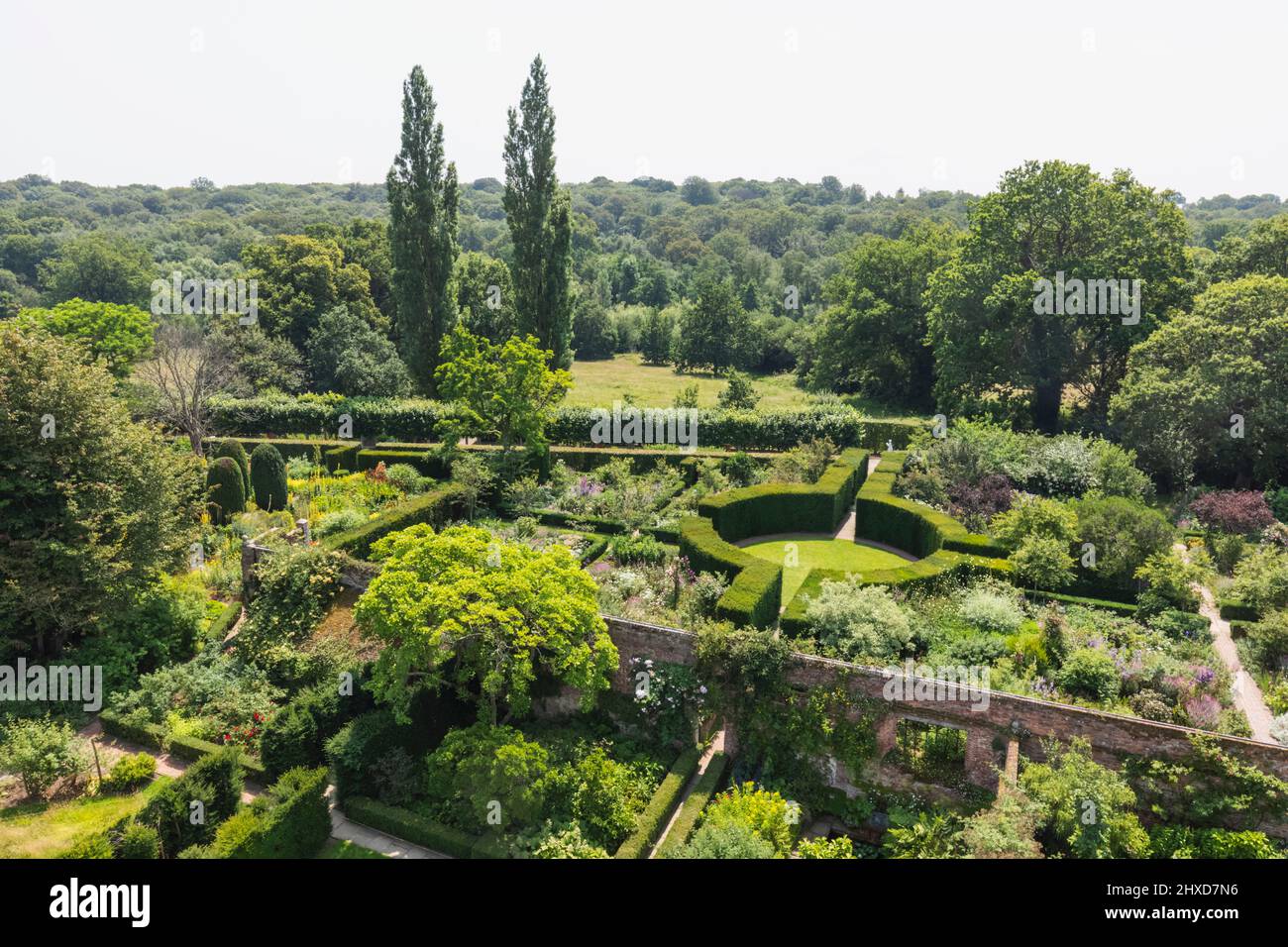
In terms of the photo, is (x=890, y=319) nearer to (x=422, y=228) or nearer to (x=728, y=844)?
(x=422, y=228)

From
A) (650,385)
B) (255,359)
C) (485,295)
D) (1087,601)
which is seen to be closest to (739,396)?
(1087,601)

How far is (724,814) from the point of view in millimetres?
12273

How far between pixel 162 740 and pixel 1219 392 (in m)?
31.1

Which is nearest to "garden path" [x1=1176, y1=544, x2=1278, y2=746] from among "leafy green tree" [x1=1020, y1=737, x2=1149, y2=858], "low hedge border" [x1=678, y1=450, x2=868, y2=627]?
"leafy green tree" [x1=1020, y1=737, x2=1149, y2=858]

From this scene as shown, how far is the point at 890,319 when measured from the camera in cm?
4381

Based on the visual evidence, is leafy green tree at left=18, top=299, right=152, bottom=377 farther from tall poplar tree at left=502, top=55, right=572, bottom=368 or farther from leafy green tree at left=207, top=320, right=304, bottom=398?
tall poplar tree at left=502, top=55, right=572, bottom=368

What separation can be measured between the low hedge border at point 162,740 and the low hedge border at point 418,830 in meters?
2.22

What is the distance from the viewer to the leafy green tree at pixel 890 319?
4334 centimetres

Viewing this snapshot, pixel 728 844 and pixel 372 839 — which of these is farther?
pixel 372 839

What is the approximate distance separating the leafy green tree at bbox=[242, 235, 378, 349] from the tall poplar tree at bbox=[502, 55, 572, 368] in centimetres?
1686
